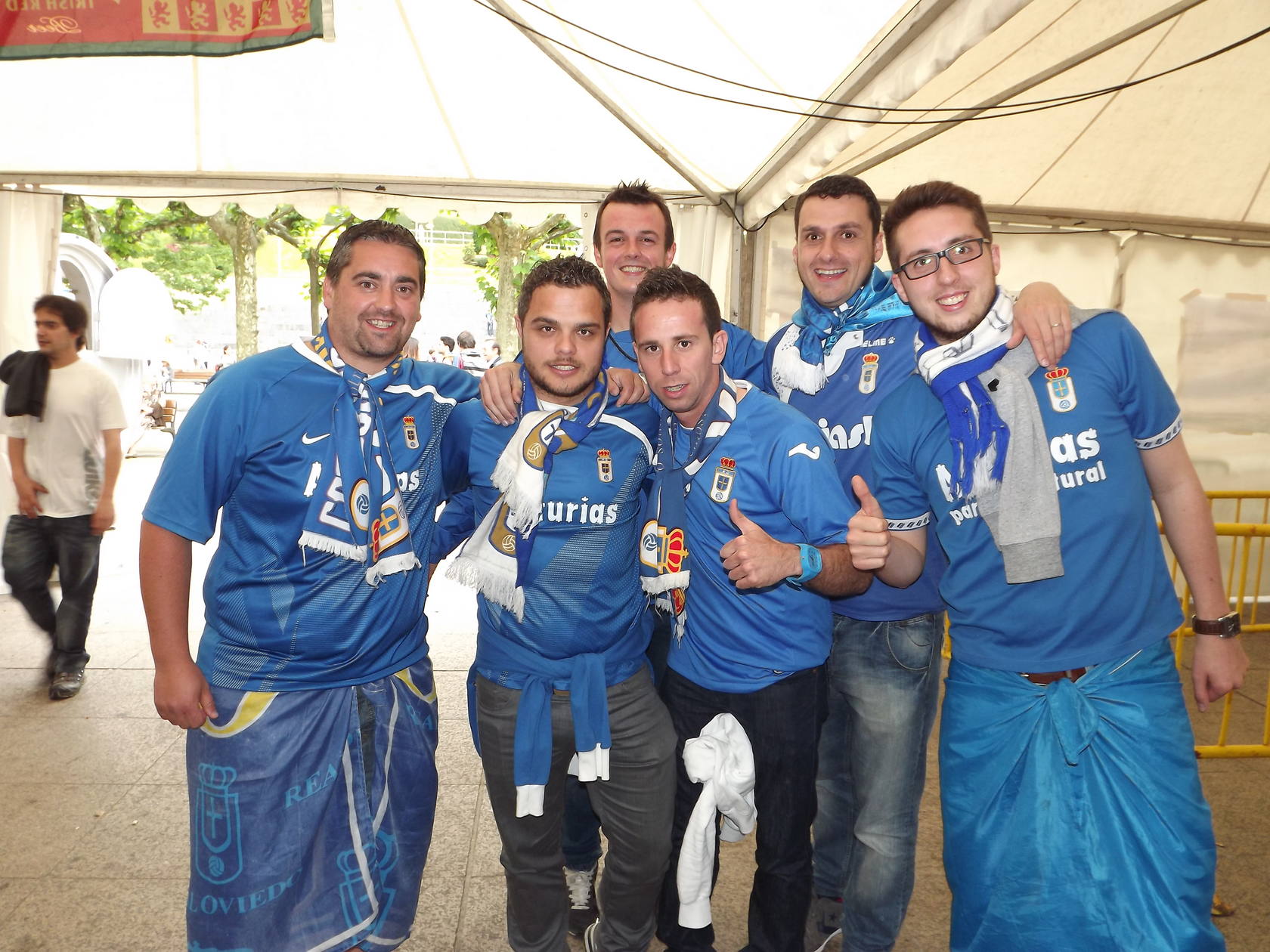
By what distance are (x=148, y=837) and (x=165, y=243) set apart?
26.2 metres

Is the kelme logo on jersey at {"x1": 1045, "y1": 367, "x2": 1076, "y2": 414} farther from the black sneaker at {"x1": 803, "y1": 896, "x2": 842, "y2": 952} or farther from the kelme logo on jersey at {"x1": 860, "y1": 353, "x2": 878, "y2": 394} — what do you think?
the black sneaker at {"x1": 803, "y1": 896, "x2": 842, "y2": 952}

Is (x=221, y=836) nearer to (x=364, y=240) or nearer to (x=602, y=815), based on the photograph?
(x=602, y=815)

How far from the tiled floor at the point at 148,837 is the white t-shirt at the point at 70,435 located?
3.76 ft

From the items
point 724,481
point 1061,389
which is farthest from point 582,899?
point 1061,389

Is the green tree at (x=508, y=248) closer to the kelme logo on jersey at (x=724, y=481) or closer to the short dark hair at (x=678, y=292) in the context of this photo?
the short dark hair at (x=678, y=292)

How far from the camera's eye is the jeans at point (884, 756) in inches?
94.8

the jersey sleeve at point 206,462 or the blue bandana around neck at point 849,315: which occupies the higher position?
the blue bandana around neck at point 849,315

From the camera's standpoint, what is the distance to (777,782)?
2307mm

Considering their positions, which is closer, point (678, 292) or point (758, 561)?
point (758, 561)

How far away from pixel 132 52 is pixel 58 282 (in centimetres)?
389

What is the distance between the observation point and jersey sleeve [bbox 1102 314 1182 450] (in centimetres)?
192

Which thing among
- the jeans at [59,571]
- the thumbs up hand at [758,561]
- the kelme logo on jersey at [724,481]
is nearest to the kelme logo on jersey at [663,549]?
the kelme logo on jersey at [724,481]

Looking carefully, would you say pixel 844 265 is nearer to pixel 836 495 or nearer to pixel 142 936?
pixel 836 495

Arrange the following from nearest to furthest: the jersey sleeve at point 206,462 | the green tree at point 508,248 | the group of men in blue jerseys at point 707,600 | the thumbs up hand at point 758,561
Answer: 1. the group of men in blue jerseys at point 707,600
2. the thumbs up hand at point 758,561
3. the jersey sleeve at point 206,462
4. the green tree at point 508,248
